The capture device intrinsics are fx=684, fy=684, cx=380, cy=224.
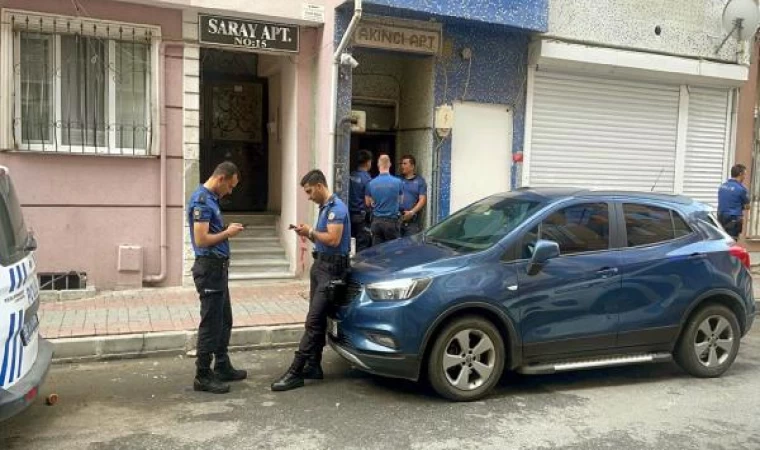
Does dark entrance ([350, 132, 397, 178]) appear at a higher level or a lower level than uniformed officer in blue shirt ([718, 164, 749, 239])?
higher

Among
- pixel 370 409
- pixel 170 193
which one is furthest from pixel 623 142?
pixel 370 409

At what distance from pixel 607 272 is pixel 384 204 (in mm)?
3819

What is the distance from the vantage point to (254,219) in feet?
Result: 34.7

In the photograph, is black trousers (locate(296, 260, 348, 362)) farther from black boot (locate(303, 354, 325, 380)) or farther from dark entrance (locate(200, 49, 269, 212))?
dark entrance (locate(200, 49, 269, 212))

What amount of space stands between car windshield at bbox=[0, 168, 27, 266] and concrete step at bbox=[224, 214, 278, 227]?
576 cm

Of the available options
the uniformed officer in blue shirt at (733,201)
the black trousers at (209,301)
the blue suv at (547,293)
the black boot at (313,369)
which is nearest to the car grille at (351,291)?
the blue suv at (547,293)

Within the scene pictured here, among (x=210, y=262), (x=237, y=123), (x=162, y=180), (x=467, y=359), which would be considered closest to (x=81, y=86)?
(x=162, y=180)

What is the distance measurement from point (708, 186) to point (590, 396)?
9.04m

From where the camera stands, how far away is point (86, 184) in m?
8.45

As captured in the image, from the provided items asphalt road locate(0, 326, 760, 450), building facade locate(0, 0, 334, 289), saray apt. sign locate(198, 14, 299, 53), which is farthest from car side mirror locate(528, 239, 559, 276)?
saray apt. sign locate(198, 14, 299, 53)

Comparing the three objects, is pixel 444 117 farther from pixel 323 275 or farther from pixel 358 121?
pixel 323 275

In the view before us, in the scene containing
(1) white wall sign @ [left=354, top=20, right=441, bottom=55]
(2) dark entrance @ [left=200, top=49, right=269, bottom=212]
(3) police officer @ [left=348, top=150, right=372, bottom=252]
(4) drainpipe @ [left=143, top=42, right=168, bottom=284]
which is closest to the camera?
(4) drainpipe @ [left=143, top=42, right=168, bottom=284]

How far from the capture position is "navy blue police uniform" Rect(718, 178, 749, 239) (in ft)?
34.4

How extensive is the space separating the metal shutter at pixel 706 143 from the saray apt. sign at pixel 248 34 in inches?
300
